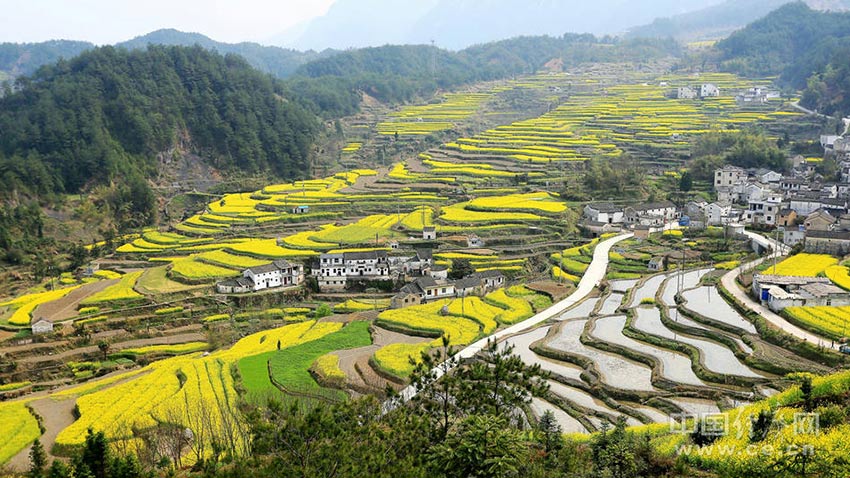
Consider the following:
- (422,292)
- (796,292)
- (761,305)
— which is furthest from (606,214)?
(796,292)

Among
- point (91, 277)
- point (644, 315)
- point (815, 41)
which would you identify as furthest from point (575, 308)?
point (815, 41)

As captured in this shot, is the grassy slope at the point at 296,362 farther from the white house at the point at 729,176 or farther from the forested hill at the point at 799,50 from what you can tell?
the forested hill at the point at 799,50

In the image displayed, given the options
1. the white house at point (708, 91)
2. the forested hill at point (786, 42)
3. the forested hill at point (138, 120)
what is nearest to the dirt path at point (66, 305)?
the forested hill at point (138, 120)

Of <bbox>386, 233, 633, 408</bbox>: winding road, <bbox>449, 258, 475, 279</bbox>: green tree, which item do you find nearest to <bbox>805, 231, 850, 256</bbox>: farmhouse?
<bbox>386, 233, 633, 408</bbox>: winding road

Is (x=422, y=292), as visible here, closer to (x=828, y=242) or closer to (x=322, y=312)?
(x=322, y=312)

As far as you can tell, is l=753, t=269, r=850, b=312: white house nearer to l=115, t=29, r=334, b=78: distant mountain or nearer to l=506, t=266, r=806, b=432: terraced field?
l=506, t=266, r=806, b=432: terraced field
